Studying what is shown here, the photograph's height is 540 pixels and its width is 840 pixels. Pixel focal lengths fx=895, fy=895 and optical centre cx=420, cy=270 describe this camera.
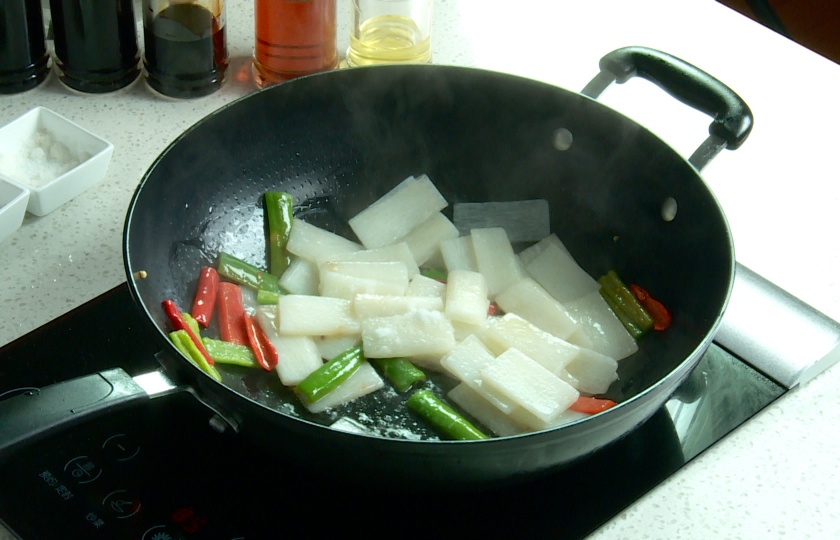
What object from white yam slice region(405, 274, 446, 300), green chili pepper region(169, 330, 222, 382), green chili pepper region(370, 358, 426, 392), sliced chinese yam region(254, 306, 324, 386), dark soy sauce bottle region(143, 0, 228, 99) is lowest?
sliced chinese yam region(254, 306, 324, 386)

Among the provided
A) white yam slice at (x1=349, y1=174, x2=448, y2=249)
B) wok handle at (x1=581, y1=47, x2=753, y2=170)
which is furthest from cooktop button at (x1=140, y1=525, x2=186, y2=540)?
wok handle at (x1=581, y1=47, x2=753, y2=170)

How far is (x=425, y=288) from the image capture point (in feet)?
3.32

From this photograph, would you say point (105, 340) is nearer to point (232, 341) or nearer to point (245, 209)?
point (232, 341)

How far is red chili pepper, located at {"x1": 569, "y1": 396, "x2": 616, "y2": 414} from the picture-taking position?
0.88 meters

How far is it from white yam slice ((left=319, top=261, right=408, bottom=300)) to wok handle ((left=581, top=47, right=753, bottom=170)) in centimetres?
32

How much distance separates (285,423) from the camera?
2.11 ft

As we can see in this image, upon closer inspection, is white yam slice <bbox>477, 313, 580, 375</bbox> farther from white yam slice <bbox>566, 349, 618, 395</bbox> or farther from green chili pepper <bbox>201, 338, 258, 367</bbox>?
green chili pepper <bbox>201, 338, 258, 367</bbox>

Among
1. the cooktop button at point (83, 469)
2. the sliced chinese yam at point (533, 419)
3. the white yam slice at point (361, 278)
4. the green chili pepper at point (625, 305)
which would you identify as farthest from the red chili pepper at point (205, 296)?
the green chili pepper at point (625, 305)

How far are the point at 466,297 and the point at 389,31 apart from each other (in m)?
0.47

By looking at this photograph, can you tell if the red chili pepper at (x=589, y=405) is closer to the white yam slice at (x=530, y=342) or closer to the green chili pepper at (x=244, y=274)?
the white yam slice at (x=530, y=342)

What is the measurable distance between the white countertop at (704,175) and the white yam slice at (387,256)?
0.82ft

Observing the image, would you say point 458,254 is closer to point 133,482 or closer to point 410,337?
point 410,337

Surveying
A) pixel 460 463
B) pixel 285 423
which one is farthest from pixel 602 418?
pixel 285 423

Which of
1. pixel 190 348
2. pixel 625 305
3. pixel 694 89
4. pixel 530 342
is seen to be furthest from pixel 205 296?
pixel 694 89
